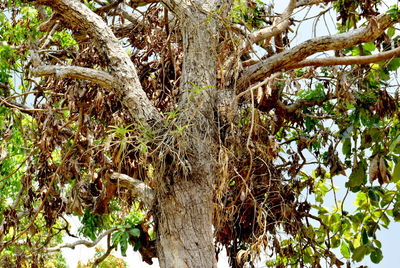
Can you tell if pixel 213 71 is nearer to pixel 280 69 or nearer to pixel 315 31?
pixel 280 69

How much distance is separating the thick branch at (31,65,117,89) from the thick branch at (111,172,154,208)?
63cm

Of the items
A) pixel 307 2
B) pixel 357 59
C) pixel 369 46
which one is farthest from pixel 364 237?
pixel 307 2

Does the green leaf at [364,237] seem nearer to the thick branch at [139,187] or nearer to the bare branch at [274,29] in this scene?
the bare branch at [274,29]

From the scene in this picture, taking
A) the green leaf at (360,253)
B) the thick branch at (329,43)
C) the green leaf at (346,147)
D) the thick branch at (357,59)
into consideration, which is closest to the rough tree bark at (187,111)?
the thick branch at (329,43)

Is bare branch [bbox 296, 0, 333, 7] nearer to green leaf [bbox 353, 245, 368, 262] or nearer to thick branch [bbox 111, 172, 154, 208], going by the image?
green leaf [bbox 353, 245, 368, 262]

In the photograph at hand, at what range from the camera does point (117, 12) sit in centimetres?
527

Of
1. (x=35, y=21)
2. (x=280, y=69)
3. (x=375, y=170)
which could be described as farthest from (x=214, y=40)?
(x=35, y=21)

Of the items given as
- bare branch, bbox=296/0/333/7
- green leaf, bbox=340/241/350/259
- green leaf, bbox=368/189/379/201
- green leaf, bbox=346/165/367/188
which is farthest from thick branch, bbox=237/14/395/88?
green leaf, bbox=340/241/350/259

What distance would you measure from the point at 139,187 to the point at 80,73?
87 centimetres

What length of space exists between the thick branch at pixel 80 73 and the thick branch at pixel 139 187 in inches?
24.6

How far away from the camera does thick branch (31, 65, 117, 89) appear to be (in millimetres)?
3572

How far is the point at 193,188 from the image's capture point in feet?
10.8

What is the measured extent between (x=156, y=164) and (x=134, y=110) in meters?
0.45

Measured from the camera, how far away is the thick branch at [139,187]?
340cm
